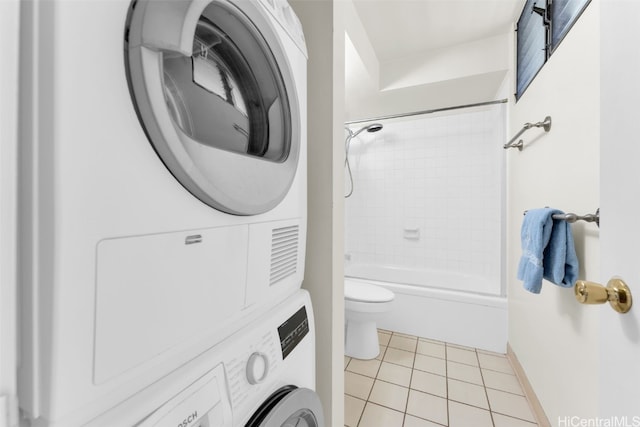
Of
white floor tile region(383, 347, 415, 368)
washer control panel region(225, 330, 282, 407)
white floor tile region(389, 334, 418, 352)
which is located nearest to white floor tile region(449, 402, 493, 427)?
white floor tile region(383, 347, 415, 368)

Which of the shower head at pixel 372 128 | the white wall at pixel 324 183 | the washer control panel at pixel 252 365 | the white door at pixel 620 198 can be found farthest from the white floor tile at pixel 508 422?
the shower head at pixel 372 128

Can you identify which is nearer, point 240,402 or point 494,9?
point 240,402

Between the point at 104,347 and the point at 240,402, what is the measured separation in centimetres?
27

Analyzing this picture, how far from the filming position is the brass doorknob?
41cm

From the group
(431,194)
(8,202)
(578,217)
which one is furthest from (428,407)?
(431,194)

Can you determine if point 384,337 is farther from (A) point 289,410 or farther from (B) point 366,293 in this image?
(A) point 289,410

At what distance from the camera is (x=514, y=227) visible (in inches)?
67.8

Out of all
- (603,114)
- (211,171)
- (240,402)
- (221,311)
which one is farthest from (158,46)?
(603,114)

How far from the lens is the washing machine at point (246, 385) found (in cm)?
35

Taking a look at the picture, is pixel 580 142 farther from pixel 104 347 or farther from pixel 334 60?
pixel 104 347

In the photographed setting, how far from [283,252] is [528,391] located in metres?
1.61

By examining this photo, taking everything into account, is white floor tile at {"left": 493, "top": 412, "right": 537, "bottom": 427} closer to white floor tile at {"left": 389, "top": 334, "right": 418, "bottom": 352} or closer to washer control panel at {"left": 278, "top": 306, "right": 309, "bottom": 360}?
white floor tile at {"left": 389, "top": 334, "right": 418, "bottom": 352}

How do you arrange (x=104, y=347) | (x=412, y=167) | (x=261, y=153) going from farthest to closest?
(x=412, y=167)
(x=261, y=153)
(x=104, y=347)

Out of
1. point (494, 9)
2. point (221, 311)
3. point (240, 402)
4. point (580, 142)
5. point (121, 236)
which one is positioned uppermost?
point (494, 9)
